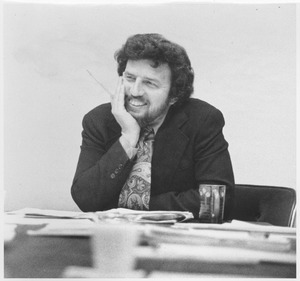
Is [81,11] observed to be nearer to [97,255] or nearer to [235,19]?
[235,19]

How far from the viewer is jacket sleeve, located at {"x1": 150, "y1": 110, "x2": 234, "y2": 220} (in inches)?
67.4

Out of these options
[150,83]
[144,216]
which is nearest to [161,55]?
[150,83]

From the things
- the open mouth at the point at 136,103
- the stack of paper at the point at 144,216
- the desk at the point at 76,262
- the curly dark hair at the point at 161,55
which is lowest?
the desk at the point at 76,262

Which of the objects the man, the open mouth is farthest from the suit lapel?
the open mouth

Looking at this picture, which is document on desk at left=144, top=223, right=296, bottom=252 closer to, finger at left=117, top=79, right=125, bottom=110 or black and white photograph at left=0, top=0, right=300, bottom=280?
black and white photograph at left=0, top=0, right=300, bottom=280

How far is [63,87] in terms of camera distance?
1789mm

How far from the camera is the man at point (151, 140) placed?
1.73m

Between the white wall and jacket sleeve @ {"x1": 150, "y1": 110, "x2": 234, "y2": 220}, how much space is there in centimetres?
4

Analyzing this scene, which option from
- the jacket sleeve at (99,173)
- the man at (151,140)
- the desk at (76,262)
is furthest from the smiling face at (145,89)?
the desk at (76,262)

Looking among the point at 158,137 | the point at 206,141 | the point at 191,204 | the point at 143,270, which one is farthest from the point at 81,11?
the point at 143,270

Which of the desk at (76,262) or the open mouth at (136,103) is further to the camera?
the open mouth at (136,103)

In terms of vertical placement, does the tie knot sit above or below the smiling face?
below

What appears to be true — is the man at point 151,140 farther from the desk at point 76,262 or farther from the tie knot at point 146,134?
the desk at point 76,262

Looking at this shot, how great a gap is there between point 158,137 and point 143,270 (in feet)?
1.45
